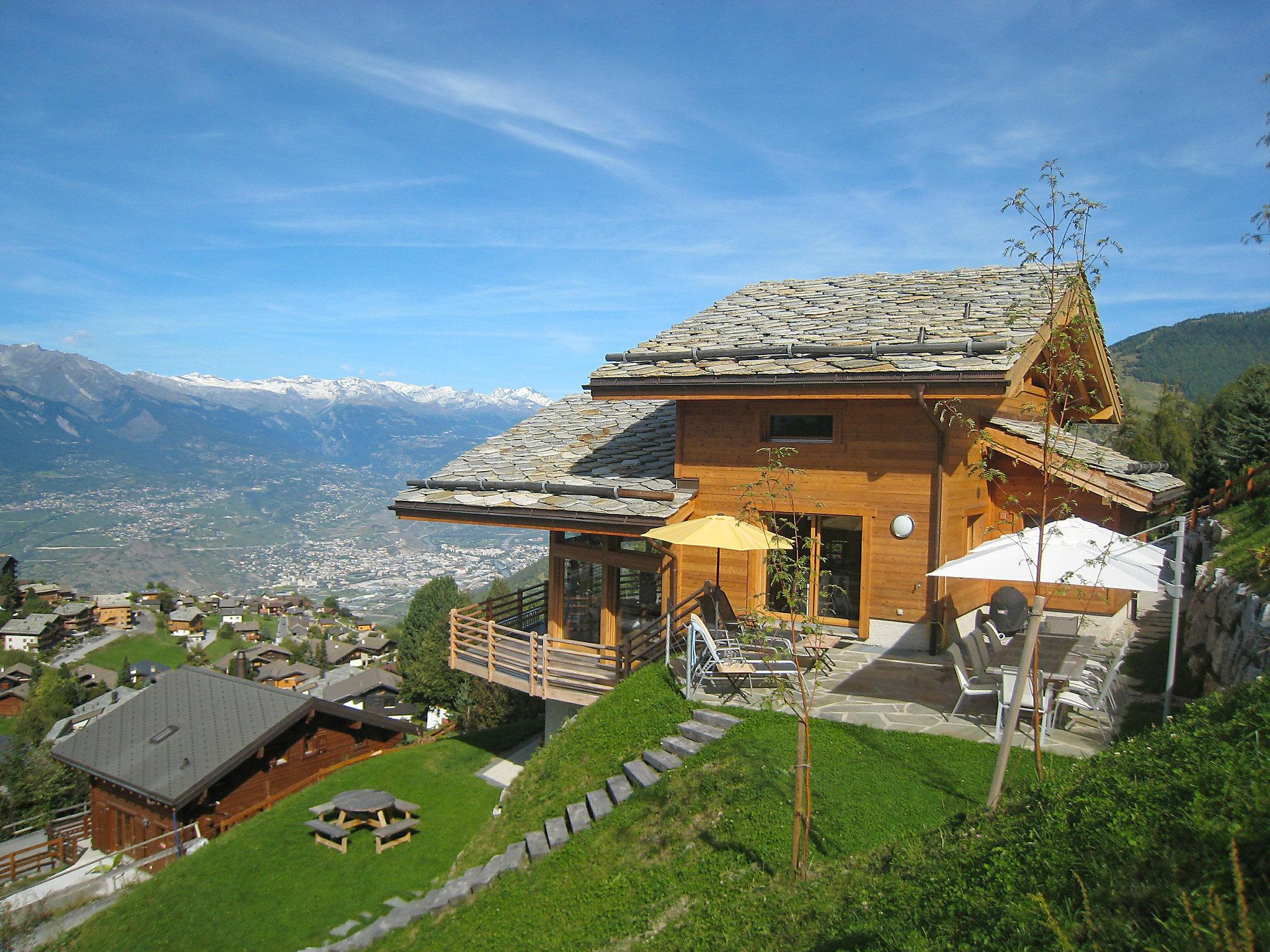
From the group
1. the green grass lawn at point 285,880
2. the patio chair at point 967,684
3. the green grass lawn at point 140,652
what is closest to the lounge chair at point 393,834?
the green grass lawn at point 285,880

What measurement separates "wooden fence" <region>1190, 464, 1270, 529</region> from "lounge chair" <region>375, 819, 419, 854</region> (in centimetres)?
1964

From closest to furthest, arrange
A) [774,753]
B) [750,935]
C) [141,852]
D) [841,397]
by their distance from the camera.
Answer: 1. [750,935]
2. [774,753]
3. [841,397]
4. [141,852]

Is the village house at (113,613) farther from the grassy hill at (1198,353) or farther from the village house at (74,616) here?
the grassy hill at (1198,353)

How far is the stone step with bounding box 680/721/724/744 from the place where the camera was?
28.2 feet

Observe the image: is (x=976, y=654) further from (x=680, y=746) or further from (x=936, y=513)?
(x=680, y=746)

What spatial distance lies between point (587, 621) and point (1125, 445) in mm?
33538

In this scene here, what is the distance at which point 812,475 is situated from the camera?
12102 millimetres

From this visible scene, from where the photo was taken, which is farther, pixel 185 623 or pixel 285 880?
pixel 185 623

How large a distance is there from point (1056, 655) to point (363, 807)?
13.5 meters

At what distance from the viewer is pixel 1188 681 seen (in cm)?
939

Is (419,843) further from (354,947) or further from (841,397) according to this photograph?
(841,397)

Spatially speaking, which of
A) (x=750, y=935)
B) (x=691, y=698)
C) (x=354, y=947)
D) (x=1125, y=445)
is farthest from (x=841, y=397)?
(x=1125, y=445)

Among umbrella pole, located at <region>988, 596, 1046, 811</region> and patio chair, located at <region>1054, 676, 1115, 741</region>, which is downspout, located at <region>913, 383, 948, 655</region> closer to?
patio chair, located at <region>1054, 676, 1115, 741</region>

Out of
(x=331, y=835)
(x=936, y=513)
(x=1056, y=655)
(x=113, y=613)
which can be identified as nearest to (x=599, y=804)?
(x=1056, y=655)
